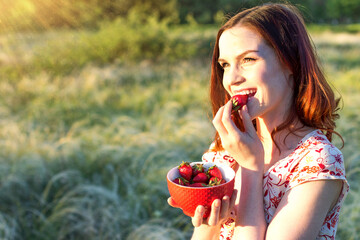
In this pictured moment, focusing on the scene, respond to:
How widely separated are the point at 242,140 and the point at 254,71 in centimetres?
28

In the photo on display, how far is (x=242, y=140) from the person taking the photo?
4.11ft

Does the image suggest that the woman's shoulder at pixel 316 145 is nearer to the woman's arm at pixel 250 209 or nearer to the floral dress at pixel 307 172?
the floral dress at pixel 307 172

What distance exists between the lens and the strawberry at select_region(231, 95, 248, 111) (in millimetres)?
1293

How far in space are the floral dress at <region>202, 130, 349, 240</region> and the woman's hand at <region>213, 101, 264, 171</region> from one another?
0.09m

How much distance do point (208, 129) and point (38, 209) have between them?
88.9 inches

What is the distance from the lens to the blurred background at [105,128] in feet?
9.98

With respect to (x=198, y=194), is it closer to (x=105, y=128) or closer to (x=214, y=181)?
(x=214, y=181)

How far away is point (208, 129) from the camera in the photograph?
4.49 m

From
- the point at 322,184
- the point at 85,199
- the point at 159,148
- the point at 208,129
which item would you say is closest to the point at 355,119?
the point at 208,129

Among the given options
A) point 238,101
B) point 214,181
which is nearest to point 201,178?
point 214,181

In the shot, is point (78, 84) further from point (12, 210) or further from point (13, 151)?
point (12, 210)

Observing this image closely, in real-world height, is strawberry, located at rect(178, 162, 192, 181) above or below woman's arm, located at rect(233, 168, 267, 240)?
above

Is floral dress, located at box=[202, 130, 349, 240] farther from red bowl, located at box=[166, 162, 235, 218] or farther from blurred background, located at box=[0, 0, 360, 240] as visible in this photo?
blurred background, located at box=[0, 0, 360, 240]

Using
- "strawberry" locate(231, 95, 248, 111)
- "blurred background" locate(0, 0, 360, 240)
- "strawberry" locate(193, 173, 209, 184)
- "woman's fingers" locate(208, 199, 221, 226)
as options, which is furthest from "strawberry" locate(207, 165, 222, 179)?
"blurred background" locate(0, 0, 360, 240)
